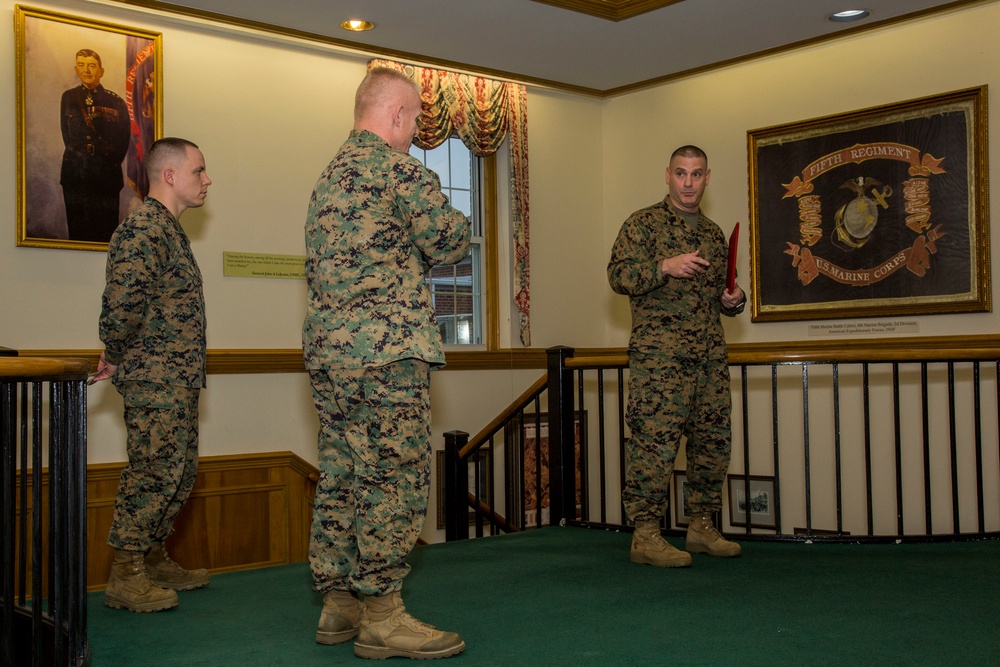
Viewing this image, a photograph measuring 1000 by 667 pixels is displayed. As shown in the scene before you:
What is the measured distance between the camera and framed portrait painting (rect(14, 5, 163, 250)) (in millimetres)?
5199

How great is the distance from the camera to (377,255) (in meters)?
2.62

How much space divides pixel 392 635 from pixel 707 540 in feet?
6.57

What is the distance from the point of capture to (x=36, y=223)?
5.20 meters

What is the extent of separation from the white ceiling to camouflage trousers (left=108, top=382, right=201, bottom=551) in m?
3.07

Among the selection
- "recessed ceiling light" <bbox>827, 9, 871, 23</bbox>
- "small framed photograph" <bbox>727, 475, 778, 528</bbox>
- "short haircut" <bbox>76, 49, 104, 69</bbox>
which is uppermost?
"recessed ceiling light" <bbox>827, 9, 871, 23</bbox>

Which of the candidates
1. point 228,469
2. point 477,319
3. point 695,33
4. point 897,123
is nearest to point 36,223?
point 228,469

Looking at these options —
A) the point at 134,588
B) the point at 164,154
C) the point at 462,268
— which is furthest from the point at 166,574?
the point at 462,268

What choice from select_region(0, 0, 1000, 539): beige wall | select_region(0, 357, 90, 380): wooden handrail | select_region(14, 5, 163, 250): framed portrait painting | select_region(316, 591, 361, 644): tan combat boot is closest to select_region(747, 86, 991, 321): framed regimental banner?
select_region(0, 0, 1000, 539): beige wall

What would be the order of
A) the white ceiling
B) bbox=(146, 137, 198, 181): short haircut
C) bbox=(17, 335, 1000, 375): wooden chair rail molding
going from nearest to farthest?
bbox=(146, 137, 198, 181): short haircut
bbox=(17, 335, 1000, 375): wooden chair rail molding
the white ceiling

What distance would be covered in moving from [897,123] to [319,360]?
15.9 feet

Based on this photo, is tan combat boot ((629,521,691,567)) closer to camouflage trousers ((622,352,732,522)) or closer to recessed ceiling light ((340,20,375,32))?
camouflage trousers ((622,352,732,522))

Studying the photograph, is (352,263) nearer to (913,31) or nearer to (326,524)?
(326,524)

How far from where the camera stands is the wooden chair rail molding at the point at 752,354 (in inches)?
177

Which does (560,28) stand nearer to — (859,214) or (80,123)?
(859,214)
